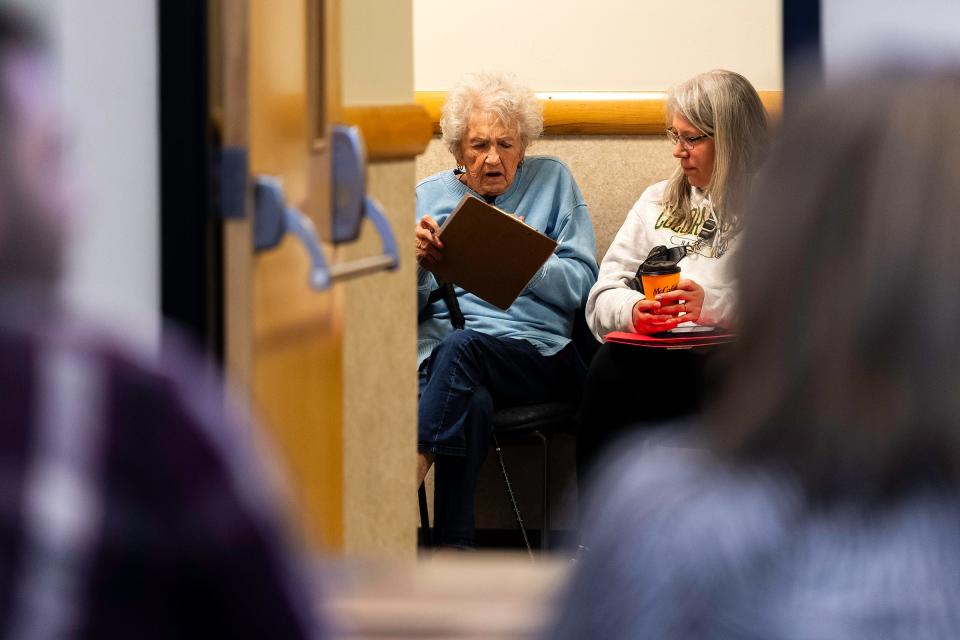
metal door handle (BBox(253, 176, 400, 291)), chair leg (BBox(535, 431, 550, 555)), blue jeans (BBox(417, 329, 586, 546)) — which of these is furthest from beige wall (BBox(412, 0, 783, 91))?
metal door handle (BBox(253, 176, 400, 291))

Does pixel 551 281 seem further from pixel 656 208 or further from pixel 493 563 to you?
pixel 493 563

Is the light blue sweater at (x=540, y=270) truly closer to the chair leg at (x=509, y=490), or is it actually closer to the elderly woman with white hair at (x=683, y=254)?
the elderly woman with white hair at (x=683, y=254)

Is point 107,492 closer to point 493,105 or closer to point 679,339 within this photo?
point 679,339

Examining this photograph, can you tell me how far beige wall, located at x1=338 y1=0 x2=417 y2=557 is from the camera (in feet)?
8.94

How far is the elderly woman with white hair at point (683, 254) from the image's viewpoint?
353 centimetres

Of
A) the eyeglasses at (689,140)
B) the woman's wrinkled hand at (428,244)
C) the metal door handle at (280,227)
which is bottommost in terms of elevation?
the woman's wrinkled hand at (428,244)

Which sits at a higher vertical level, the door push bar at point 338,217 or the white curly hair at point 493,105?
the white curly hair at point 493,105

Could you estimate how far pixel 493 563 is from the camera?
3668mm

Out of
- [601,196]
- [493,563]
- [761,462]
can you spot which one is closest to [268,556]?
[761,462]

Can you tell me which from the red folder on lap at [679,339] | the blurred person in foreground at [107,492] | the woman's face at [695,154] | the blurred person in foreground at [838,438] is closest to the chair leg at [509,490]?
the red folder on lap at [679,339]

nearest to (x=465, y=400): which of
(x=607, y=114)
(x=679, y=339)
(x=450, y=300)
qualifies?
(x=450, y=300)

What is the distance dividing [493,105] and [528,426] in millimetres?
1020

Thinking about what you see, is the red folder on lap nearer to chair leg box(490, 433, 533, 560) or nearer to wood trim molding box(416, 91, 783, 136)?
chair leg box(490, 433, 533, 560)

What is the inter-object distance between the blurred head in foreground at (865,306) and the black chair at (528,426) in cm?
283
